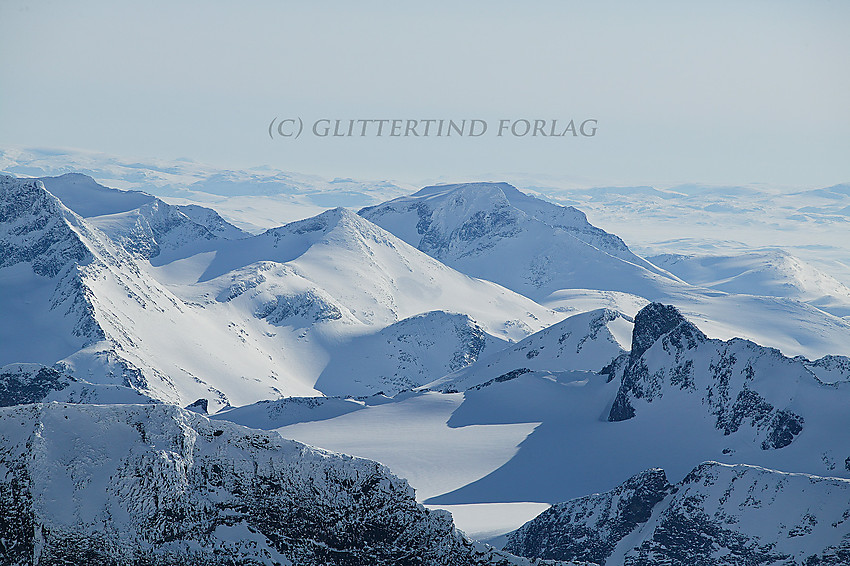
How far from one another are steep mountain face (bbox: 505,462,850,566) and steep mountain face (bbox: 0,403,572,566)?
74.5 ft

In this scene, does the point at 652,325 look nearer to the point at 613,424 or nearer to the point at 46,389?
the point at 613,424

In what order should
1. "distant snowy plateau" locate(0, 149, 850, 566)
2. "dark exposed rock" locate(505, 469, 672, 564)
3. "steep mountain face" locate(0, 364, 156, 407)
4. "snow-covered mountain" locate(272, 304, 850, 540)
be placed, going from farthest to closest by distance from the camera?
"steep mountain face" locate(0, 364, 156, 407), "snow-covered mountain" locate(272, 304, 850, 540), "dark exposed rock" locate(505, 469, 672, 564), "distant snowy plateau" locate(0, 149, 850, 566)

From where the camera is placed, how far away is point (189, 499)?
88.3ft

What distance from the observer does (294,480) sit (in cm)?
2842

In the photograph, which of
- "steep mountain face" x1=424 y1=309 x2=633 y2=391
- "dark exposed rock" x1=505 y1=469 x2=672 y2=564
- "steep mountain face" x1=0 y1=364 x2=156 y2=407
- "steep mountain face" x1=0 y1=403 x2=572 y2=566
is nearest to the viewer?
"steep mountain face" x1=0 y1=403 x2=572 y2=566

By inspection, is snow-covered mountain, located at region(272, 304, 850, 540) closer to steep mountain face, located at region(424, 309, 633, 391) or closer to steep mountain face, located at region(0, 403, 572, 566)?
steep mountain face, located at region(424, 309, 633, 391)

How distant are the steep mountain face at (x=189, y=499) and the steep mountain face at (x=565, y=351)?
364 ft

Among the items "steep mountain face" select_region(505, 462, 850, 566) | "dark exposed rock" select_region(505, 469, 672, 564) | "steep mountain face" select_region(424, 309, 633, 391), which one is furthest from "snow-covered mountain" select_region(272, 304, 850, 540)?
"steep mountain face" select_region(505, 462, 850, 566)

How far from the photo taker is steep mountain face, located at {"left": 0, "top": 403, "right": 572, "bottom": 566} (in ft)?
83.4

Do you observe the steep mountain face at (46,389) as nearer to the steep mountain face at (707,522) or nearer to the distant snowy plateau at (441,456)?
the distant snowy plateau at (441,456)

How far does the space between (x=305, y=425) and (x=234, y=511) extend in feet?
301

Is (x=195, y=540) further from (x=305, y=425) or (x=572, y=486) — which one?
(x=305, y=425)

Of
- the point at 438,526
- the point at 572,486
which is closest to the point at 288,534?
the point at 438,526

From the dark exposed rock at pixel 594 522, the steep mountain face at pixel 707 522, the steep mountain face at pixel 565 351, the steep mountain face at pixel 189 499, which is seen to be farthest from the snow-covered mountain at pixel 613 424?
the steep mountain face at pixel 189 499
